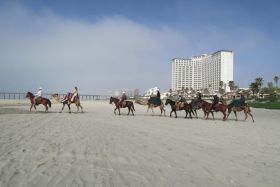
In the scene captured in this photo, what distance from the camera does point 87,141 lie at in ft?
31.2

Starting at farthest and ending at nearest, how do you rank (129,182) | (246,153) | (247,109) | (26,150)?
(247,109), (246,153), (26,150), (129,182)

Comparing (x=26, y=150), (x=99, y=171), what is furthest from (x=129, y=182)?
(x=26, y=150)

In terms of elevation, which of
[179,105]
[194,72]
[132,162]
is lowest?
[132,162]

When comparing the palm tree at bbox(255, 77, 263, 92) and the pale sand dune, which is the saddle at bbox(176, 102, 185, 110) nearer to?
the pale sand dune

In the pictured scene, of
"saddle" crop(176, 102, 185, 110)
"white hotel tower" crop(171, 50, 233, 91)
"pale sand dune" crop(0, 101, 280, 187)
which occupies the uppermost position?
"white hotel tower" crop(171, 50, 233, 91)

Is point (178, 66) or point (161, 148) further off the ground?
point (178, 66)

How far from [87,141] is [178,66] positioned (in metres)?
179

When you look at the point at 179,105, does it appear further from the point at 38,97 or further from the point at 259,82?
the point at 259,82

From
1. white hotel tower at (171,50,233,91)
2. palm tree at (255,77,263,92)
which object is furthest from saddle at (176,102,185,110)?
white hotel tower at (171,50,233,91)

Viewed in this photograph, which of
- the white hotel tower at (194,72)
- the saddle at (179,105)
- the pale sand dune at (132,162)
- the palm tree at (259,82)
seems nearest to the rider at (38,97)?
the saddle at (179,105)

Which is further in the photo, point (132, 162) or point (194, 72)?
point (194, 72)

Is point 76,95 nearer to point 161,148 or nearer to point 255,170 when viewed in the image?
point 161,148

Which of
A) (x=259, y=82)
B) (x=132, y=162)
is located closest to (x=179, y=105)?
(x=132, y=162)

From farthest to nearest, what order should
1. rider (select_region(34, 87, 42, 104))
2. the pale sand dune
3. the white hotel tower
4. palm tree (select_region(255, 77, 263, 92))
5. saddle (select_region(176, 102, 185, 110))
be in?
the white hotel tower → palm tree (select_region(255, 77, 263, 92)) → rider (select_region(34, 87, 42, 104)) → saddle (select_region(176, 102, 185, 110)) → the pale sand dune
